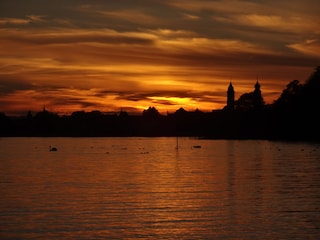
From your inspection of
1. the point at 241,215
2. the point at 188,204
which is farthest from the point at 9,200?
the point at 241,215

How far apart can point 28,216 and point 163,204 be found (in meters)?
10.5

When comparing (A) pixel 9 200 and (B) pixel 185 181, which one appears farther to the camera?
(B) pixel 185 181

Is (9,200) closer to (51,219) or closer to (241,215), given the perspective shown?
(51,219)

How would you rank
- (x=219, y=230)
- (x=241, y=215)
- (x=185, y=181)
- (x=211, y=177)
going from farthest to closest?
(x=211, y=177)
(x=185, y=181)
(x=241, y=215)
(x=219, y=230)

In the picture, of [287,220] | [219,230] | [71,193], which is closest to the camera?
[219,230]

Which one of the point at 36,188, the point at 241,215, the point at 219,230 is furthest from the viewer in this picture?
the point at 36,188

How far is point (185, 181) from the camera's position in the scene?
63.8m

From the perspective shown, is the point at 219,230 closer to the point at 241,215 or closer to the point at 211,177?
the point at 241,215

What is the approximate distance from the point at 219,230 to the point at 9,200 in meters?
19.8

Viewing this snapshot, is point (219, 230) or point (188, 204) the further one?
point (188, 204)

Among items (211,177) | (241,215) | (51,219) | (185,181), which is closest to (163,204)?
(241,215)

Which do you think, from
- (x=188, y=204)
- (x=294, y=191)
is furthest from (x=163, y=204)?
(x=294, y=191)

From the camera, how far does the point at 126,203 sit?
44.9 meters

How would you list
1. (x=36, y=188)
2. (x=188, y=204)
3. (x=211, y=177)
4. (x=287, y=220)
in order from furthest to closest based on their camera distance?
(x=211, y=177)
(x=36, y=188)
(x=188, y=204)
(x=287, y=220)
